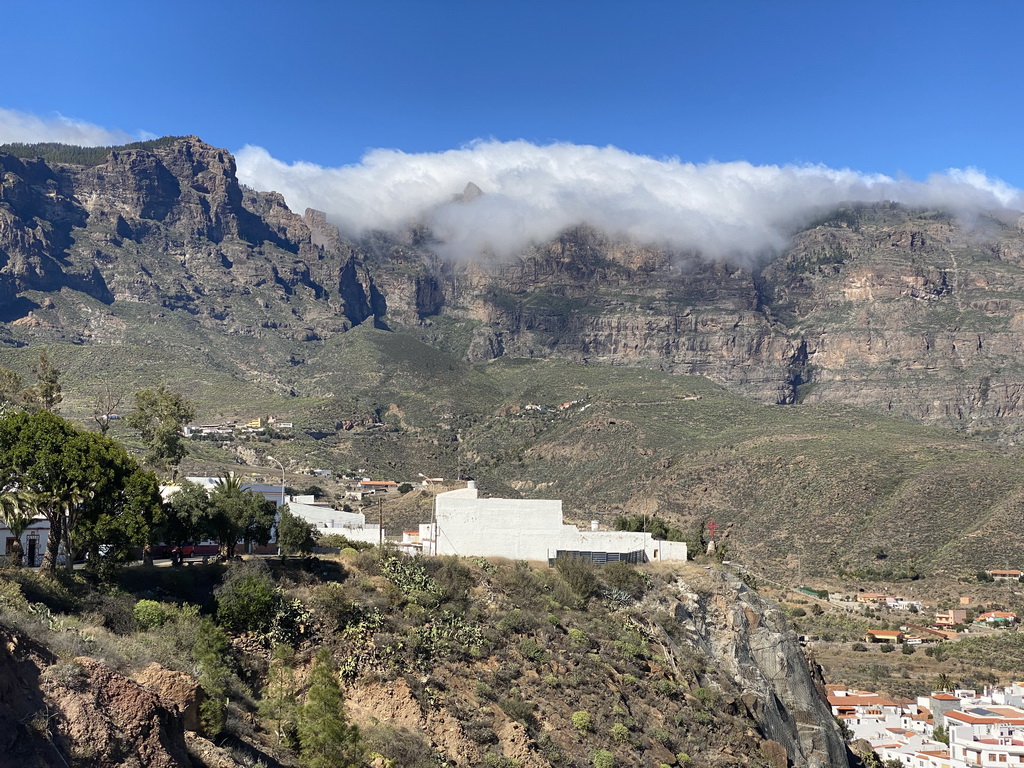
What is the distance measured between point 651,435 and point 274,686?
111 m

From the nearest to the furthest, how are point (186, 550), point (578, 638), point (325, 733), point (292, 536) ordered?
point (325, 733), point (292, 536), point (578, 638), point (186, 550)

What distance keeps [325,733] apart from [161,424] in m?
29.3

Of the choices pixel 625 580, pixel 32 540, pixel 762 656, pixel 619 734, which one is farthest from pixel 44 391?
pixel 762 656

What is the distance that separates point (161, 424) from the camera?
52.7 m

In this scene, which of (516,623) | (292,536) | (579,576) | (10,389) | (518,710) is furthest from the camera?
(10,389)

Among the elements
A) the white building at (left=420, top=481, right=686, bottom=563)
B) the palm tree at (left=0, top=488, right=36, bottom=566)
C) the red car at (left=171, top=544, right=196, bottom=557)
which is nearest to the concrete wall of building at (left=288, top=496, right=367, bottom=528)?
the white building at (left=420, top=481, right=686, bottom=563)

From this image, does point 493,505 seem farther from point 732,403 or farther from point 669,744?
point 732,403

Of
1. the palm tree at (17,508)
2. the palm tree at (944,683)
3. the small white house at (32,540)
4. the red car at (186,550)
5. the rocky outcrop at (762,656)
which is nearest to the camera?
the palm tree at (17,508)

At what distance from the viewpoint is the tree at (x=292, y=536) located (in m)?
40.5

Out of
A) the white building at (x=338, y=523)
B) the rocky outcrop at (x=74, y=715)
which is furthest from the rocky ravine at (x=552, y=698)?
the white building at (x=338, y=523)

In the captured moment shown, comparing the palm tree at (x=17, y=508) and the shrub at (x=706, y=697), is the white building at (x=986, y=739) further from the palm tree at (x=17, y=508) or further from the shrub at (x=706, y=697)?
the palm tree at (x=17, y=508)

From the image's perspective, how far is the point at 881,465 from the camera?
121 m

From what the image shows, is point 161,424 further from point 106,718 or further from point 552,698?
point 106,718

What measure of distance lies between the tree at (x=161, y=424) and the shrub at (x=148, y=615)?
73.3ft
